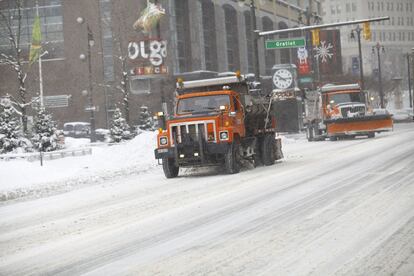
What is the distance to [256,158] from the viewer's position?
21.3m

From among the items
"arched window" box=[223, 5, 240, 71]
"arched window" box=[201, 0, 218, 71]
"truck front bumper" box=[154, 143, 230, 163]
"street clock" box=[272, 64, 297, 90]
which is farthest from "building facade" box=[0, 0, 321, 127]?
"truck front bumper" box=[154, 143, 230, 163]

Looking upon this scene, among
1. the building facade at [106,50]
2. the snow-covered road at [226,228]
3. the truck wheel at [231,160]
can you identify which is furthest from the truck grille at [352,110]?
the building facade at [106,50]

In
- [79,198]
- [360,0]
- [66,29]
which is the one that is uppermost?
[360,0]

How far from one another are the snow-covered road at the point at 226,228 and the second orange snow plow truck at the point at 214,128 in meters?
2.24

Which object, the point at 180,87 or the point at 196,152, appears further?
the point at 180,87

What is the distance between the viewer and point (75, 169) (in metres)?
23.8

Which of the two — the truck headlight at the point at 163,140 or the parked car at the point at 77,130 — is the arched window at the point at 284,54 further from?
the truck headlight at the point at 163,140

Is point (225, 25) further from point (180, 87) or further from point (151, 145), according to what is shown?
point (180, 87)

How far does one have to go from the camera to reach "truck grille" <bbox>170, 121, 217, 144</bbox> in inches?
719

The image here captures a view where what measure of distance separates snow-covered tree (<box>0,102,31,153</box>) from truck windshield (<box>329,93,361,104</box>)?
14.8 metres

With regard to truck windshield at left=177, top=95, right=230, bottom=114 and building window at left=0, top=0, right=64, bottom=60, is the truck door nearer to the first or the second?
Answer: truck windshield at left=177, top=95, right=230, bottom=114

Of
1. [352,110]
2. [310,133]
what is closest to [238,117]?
[352,110]

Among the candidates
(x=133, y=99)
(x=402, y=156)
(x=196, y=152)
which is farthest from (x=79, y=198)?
(x=133, y=99)

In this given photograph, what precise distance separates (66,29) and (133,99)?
36.1ft
